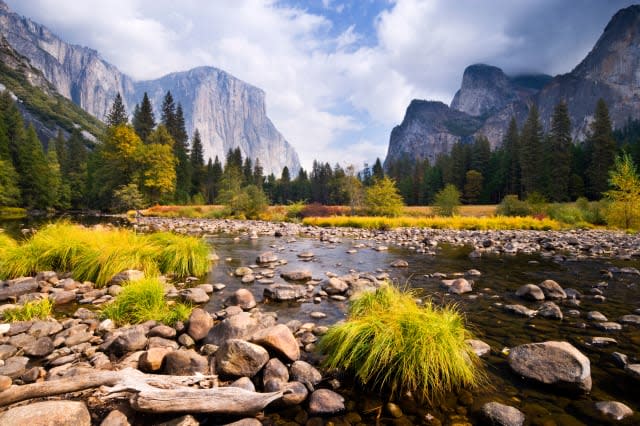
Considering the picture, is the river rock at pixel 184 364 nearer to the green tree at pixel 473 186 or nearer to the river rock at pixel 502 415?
the river rock at pixel 502 415

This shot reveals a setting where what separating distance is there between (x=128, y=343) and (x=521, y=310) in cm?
630

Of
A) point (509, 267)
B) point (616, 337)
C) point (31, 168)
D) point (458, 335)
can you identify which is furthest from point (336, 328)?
point (31, 168)

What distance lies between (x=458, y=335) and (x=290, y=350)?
198 centimetres

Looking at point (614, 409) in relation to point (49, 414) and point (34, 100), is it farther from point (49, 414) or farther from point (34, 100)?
point (34, 100)

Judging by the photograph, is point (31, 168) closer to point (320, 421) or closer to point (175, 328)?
point (175, 328)

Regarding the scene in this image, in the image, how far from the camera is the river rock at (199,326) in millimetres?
4375

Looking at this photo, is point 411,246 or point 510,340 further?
point 411,246

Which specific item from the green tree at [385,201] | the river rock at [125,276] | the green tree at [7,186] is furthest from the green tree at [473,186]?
the green tree at [7,186]

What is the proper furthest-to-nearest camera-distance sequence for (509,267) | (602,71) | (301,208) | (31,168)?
1. (602,71)
2. (31,168)
3. (301,208)
4. (509,267)

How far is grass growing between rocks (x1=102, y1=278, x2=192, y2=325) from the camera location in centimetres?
489

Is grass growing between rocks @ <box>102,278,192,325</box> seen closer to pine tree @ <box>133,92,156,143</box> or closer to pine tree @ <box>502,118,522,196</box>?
pine tree @ <box>133,92,156,143</box>

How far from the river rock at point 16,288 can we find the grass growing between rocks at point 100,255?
2.88 feet

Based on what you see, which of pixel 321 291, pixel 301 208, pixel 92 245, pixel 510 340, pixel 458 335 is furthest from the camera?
pixel 301 208

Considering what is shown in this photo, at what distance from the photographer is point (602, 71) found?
167m
